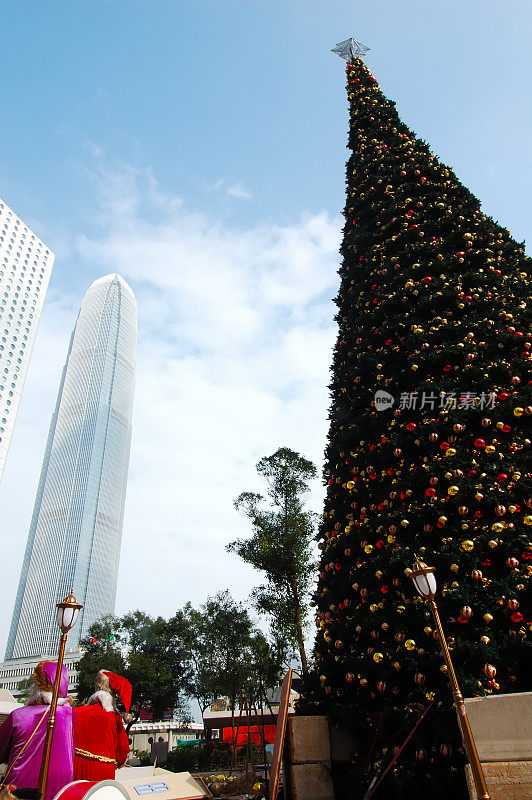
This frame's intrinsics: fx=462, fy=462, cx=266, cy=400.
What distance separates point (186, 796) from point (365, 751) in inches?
86.5

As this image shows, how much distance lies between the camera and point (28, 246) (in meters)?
103

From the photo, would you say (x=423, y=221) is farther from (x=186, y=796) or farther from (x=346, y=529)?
(x=186, y=796)

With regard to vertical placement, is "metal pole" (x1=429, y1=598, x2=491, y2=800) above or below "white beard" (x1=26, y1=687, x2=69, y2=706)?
below

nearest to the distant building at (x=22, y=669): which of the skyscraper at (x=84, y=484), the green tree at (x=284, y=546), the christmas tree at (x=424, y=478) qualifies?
the skyscraper at (x=84, y=484)

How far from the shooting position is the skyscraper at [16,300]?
8788 centimetres

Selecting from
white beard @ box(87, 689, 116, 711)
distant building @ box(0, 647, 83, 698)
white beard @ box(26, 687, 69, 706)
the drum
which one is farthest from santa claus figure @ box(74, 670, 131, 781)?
distant building @ box(0, 647, 83, 698)

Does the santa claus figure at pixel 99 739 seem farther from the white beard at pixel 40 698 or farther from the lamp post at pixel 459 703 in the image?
the lamp post at pixel 459 703

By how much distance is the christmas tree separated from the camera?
16.4 feet

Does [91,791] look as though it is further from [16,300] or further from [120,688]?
[16,300]

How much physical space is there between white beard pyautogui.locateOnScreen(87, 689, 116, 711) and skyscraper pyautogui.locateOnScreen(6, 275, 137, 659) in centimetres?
12729

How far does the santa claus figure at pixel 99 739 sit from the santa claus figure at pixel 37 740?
0.35m

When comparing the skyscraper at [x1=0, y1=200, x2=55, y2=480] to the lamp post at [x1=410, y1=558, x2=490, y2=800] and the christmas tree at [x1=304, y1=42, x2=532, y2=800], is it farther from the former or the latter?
the lamp post at [x1=410, y1=558, x2=490, y2=800]

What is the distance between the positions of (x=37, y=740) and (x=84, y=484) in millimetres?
137633

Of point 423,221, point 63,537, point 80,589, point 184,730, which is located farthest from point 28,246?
point 423,221
